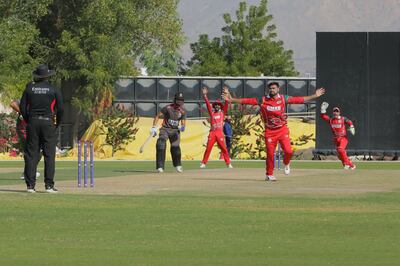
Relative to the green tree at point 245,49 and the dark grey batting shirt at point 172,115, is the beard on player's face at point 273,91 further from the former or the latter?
the green tree at point 245,49

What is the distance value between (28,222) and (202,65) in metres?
101

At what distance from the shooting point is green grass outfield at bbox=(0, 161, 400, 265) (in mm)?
13891

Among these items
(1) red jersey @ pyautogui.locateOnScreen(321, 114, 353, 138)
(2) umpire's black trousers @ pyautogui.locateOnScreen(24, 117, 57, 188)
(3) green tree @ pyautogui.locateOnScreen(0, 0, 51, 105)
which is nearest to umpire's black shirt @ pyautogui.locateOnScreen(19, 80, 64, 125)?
(2) umpire's black trousers @ pyautogui.locateOnScreen(24, 117, 57, 188)

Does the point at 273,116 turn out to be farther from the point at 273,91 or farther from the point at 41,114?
the point at 41,114

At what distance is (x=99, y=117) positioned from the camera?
61.3 metres

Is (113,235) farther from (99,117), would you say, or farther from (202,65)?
(202,65)

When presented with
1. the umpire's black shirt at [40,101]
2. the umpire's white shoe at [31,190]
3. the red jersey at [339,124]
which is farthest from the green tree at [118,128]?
the umpire's black shirt at [40,101]

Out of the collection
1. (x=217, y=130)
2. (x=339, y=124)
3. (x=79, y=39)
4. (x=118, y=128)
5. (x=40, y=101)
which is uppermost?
(x=79, y=39)

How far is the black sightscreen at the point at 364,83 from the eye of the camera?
52938 millimetres

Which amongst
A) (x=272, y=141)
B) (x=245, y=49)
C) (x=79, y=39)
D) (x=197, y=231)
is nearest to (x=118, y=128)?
(x=79, y=39)

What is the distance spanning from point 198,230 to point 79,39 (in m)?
50.0

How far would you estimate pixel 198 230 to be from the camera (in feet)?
54.9

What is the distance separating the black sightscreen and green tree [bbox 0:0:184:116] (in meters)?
14.7

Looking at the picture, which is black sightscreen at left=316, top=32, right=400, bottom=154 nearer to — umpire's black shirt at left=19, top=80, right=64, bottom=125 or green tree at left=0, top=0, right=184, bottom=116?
green tree at left=0, top=0, right=184, bottom=116
